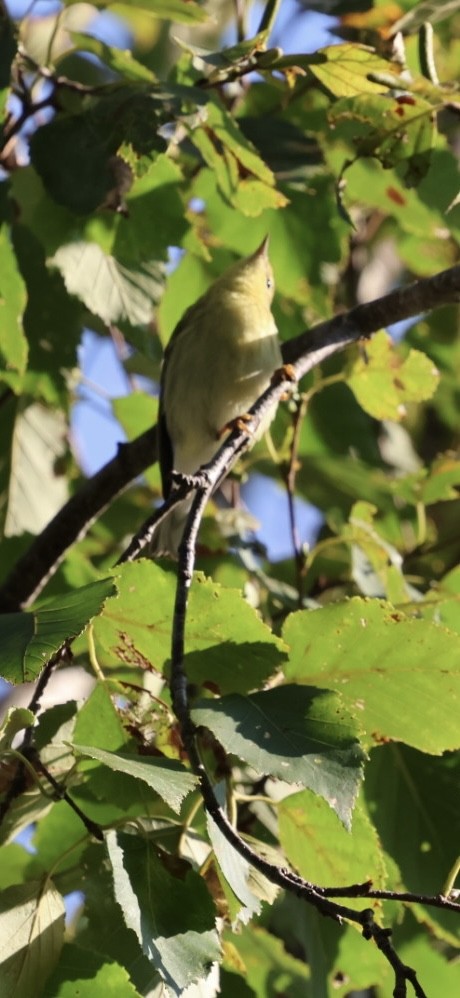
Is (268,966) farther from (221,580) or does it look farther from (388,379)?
(388,379)

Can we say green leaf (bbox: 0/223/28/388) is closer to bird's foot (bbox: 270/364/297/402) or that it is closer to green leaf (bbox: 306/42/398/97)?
bird's foot (bbox: 270/364/297/402)

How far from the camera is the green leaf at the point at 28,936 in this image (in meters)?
1.39

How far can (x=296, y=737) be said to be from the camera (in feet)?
4.29

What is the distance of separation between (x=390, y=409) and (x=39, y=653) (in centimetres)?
138

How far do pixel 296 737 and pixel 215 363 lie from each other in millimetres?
1659

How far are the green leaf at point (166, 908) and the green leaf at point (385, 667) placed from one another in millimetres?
288

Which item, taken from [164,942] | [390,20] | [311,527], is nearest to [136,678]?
[164,942]

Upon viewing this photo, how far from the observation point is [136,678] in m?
2.08

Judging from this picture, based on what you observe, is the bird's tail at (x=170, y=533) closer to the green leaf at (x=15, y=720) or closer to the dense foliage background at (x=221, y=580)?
the dense foliage background at (x=221, y=580)

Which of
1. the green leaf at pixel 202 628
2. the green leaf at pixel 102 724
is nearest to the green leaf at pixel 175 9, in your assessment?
the green leaf at pixel 202 628

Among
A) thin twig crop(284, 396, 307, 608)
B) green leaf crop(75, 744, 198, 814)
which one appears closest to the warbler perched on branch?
thin twig crop(284, 396, 307, 608)

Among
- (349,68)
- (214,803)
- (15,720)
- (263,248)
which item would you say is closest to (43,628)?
(15,720)

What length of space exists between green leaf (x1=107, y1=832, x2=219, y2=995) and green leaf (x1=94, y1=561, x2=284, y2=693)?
0.24 meters

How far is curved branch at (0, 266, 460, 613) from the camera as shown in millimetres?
2135
